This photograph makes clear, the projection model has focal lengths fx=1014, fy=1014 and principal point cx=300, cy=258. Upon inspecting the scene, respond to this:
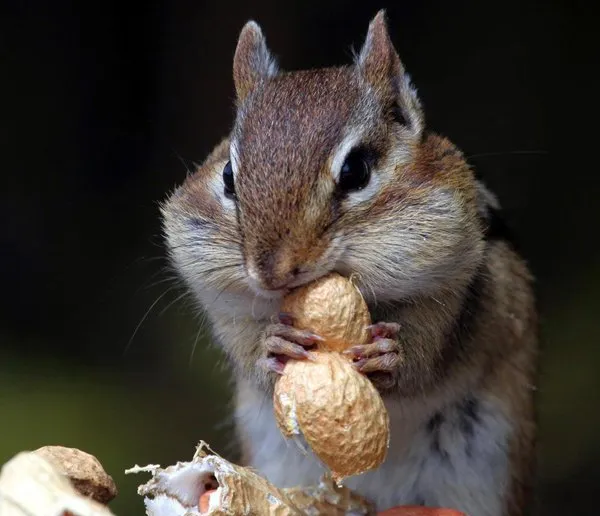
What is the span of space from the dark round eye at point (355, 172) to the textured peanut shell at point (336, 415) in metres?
0.21

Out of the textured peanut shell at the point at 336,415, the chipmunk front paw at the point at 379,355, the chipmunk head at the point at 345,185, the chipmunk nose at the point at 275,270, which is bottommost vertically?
the textured peanut shell at the point at 336,415

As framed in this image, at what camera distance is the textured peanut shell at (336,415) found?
3.40ft

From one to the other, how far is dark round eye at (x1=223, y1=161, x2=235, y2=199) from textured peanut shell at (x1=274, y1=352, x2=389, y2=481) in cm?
25

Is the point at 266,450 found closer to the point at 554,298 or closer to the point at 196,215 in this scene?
the point at 196,215

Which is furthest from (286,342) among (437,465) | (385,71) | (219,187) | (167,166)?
(167,166)

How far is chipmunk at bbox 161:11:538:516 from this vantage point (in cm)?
112

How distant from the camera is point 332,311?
3.55 feet

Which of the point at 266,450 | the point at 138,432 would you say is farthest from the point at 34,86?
the point at 266,450

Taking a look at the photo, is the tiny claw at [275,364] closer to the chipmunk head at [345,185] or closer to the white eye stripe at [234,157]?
the chipmunk head at [345,185]

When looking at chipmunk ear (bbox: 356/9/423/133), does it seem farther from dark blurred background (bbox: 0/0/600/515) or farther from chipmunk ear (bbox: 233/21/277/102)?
dark blurred background (bbox: 0/0/600/515)

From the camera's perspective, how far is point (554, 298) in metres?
2.33

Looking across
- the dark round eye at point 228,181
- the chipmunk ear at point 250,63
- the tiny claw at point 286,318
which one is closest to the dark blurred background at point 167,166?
the chipmunk ear at point 250,63

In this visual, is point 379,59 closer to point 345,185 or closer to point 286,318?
point 345,185

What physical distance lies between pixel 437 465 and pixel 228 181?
588 millimetres
